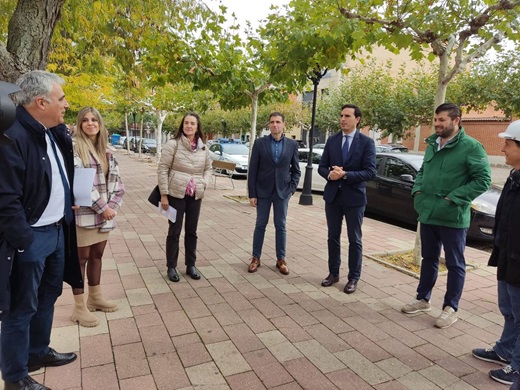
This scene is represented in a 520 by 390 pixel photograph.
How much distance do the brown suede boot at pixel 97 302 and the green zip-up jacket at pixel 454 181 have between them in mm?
3116

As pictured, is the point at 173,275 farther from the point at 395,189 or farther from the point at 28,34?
the point at 395,189

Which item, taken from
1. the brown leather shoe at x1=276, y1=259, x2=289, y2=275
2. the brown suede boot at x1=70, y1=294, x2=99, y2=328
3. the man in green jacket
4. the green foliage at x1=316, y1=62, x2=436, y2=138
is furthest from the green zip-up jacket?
the green foliage at x1=316, y1=62, x2=436, y2=138

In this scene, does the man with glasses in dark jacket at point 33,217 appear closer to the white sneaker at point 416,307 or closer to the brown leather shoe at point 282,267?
the brown leather shoe at point 282,267

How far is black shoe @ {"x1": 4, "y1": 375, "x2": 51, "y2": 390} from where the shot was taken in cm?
223

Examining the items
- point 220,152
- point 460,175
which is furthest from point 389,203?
point 220,152

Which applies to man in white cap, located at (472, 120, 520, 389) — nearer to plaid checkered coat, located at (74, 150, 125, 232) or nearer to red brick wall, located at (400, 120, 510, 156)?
plaid checkered coat, located at (74, 150, 125, 232)

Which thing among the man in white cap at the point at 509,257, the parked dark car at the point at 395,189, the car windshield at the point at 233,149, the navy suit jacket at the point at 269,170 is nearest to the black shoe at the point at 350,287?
the navy suit jacket at the point at 269,170

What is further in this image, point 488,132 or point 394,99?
point 488,132

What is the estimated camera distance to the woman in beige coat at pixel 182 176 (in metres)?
4.18

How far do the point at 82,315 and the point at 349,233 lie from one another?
283cm

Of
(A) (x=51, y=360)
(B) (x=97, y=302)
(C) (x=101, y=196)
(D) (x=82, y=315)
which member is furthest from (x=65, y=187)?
(B) (x=97, y=302)

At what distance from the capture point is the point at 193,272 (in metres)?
4.40

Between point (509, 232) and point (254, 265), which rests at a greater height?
point (509, 232)

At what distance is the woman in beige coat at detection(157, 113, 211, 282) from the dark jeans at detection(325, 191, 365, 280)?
1.50 m
